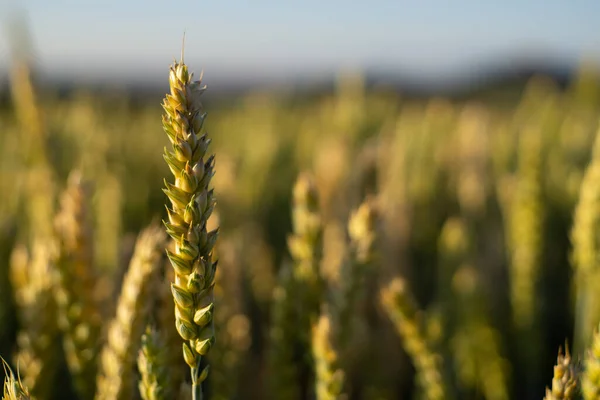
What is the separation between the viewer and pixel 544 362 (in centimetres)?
200

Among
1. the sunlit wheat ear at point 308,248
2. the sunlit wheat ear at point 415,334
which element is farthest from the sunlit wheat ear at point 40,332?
the sunlit wheat ear at point 415,334

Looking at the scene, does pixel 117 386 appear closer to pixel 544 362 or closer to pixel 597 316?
pixel 597 316

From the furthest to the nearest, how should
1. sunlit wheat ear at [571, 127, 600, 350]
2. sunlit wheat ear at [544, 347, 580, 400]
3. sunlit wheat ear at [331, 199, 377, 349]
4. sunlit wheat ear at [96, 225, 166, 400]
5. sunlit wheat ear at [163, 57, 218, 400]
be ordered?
sunlit wheat ear at [571, 127, 600, 350]
sunlit wheat ear at [331, 199, 377, 349]
sunlit wheat ear at [96, 225, 166, 400]
sunlit wheat ear at [544, 347, 580, 400]
sunlit wheat ear at [163, 57, 218, 400]

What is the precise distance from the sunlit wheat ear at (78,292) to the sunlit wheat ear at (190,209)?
45 cm

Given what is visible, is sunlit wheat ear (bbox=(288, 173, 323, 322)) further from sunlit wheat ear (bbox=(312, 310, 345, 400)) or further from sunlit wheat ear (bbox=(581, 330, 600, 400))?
Answer: sunlit wheat ear (bbox=(581, 330, 600, 400))

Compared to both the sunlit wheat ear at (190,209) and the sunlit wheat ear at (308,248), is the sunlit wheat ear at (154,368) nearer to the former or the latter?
the sunlit wheat ear at (190,209)

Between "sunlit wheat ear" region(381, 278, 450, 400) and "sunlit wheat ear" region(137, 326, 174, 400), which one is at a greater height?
"sunlit wheat ear" region(137, 326, 174, 400)

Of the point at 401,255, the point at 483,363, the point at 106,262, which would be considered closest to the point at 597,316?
the point at 483,363

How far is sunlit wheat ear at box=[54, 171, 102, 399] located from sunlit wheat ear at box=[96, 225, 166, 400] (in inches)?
6.0

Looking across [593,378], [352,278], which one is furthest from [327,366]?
[593,378]

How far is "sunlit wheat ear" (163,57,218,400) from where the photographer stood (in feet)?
2.06

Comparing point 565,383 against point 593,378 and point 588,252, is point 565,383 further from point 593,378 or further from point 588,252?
point 588,252

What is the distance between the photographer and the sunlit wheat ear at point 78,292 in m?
1.05

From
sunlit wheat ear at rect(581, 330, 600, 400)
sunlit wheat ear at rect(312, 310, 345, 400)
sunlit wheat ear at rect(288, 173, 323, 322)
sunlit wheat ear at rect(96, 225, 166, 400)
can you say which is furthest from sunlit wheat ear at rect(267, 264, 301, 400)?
sunlit wheat ear at rect(581, 330, 600, 400)
